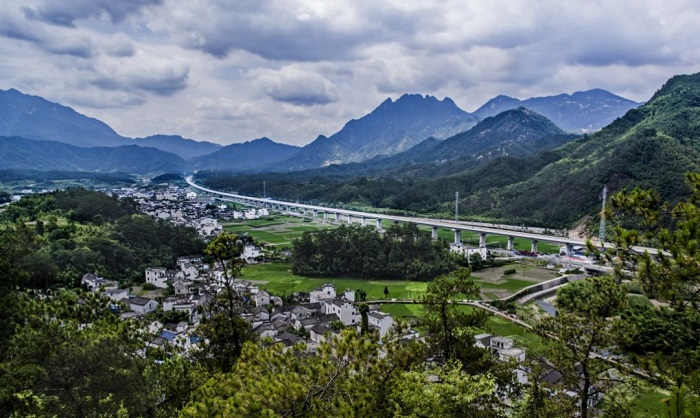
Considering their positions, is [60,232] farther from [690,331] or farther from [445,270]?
[690,331]

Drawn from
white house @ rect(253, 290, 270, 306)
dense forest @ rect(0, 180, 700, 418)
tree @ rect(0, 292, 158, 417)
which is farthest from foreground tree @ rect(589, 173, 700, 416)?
white house @ rect(253, 290, 270, 306)

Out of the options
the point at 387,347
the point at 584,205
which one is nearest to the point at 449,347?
the point at 387,347

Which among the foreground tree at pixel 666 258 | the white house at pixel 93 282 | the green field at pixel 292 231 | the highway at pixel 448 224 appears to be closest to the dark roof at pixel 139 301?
the white house at pixel 93 282

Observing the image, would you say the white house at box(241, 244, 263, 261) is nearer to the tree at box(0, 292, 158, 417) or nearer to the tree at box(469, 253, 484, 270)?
the tree at box(469, 253, 484, 270)

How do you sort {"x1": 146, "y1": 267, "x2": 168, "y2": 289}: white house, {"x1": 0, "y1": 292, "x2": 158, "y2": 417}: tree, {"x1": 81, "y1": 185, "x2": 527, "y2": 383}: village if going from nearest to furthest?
{"x1": 0, "y1": 292, "x2": 158, "y2": 417}: tree → {"x1": 81, "y1": 185, "x2": 527, "y2": 383}: village → {"x1": 146, "y1": 267, "x2": 168, "y2": 289}: white house

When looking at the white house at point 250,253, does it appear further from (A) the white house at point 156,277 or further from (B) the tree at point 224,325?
(B) the tree at point 224,325

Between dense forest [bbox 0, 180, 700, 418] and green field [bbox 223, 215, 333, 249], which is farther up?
dense forest [bbox 0, 180, 700, 418]
